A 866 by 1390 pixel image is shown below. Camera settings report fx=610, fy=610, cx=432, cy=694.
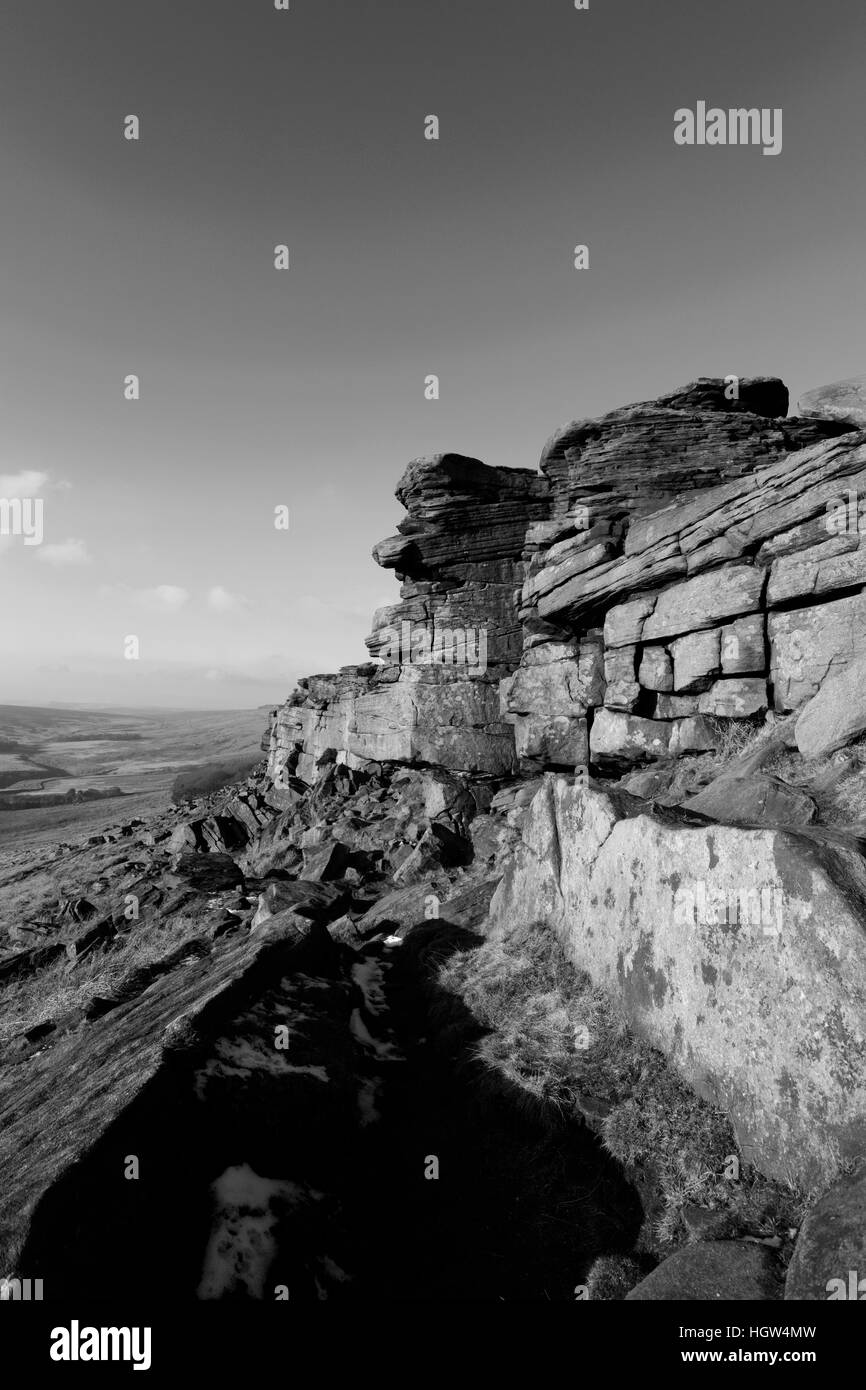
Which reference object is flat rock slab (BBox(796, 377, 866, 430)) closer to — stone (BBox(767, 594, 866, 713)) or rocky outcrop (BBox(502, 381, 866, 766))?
rocky outcrop (BBox(502, 381, 866, 766))

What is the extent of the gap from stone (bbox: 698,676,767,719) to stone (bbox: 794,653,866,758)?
5319 mm

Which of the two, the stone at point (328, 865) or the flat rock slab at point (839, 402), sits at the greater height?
the flat rock slab at point (839, 402)

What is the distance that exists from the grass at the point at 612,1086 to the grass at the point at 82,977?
8907 millimetres

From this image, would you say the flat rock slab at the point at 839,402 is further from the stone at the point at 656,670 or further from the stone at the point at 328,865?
the stone at the point at 328,865

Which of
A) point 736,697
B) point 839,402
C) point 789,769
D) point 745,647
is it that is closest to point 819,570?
point 745,647

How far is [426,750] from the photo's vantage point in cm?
2688

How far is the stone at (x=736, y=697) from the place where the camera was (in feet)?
56.1

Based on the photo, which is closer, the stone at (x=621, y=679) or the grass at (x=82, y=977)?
the grass at (x=82, y=977)

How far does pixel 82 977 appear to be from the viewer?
16109 millimetres

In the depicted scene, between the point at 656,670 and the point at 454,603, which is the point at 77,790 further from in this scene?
the point at 656,670

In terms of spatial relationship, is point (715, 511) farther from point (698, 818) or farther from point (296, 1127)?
point (296, 1127)

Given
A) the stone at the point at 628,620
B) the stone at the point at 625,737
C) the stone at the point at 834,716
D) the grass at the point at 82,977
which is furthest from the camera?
the stone at the point at 628,620

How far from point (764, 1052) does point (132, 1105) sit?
621 cm

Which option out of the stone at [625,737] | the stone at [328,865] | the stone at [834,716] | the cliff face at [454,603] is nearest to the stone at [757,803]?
the stone at [834,716]
